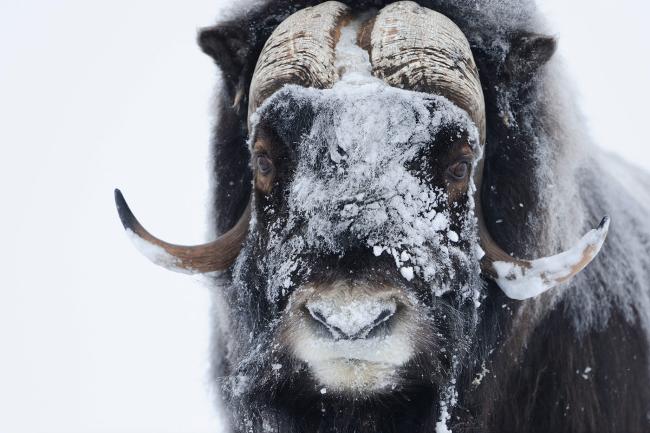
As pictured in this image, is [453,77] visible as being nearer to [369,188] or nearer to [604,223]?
[369,188]

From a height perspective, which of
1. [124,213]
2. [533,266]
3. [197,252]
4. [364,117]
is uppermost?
[364,117]

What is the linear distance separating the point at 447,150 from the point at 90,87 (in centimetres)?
15277

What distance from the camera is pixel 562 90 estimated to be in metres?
3.13

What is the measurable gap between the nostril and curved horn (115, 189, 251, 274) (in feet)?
2.66

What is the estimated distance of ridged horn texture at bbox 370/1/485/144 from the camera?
2475 millimetres

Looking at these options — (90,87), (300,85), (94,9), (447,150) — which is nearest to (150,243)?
(300,85)

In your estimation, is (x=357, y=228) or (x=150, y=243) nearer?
(x=357, y=228)

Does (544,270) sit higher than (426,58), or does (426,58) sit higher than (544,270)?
(426,58)

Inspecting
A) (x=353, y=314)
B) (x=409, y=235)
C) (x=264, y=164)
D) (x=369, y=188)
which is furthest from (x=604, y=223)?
(x=264, y=164)

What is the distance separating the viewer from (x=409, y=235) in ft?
7.33

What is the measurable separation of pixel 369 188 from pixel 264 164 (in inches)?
17.4

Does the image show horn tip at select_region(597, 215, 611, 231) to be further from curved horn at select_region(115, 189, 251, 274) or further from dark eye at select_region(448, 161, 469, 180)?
curved horn at select_region(115, 189, 251, 274)

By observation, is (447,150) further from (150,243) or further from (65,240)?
(65,240)

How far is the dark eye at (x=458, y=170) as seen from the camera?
8.07 feet
